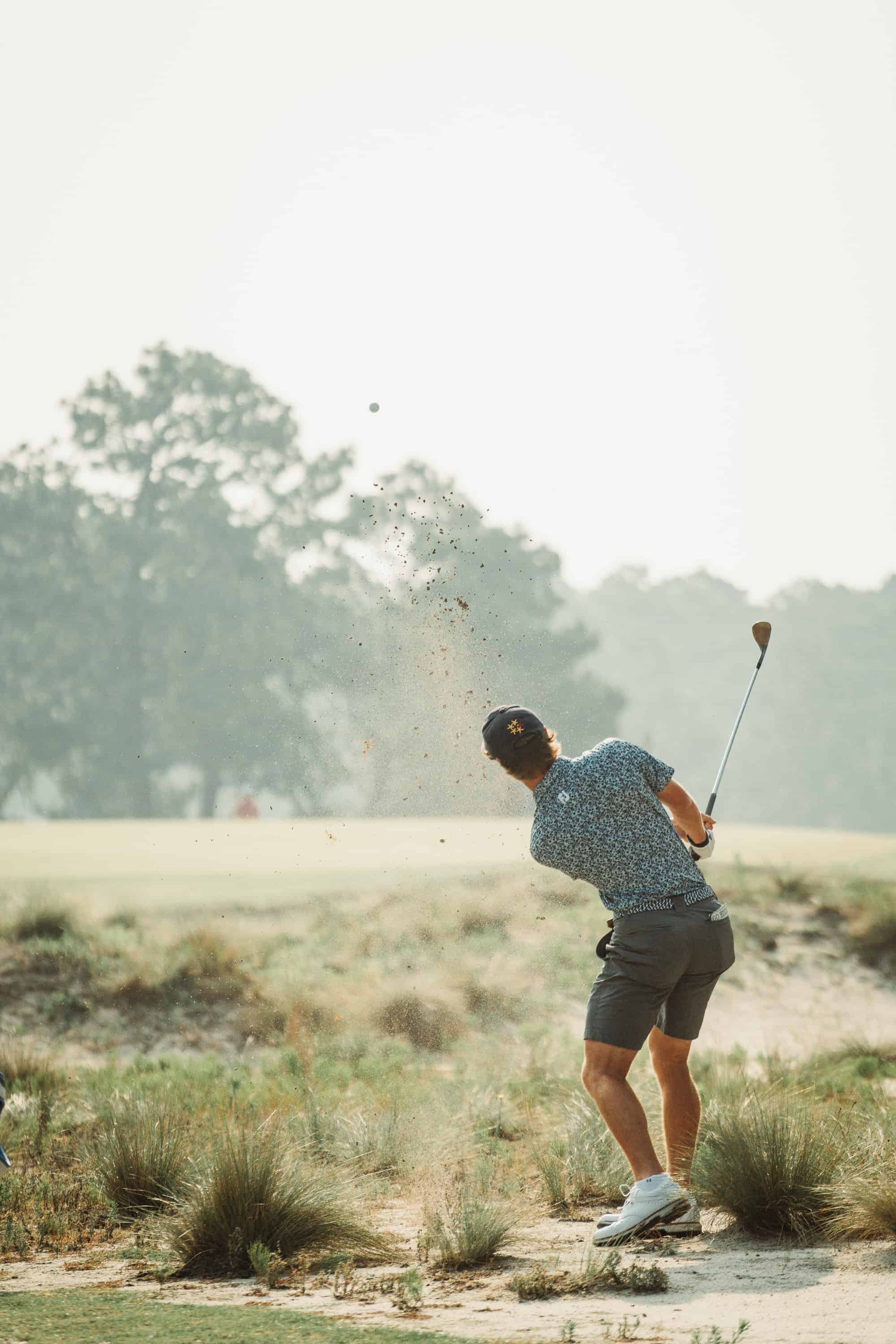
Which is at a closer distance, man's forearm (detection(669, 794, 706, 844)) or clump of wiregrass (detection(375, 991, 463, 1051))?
man's forearm (detection(669, 794, 706, 844))

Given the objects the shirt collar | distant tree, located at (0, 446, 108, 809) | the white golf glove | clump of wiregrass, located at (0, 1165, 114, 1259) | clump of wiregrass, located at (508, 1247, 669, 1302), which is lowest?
clump of wiregrass, located at (0, 1165, 114, 1259)

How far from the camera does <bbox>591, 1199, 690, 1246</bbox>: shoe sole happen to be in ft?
13.7

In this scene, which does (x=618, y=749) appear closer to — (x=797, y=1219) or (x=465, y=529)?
(x=797, y=1219)

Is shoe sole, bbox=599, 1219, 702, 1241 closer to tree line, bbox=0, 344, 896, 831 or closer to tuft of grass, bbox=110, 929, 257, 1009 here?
tuft of grass, bbox=110, 929, 257, 1009

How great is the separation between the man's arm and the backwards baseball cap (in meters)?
0.44

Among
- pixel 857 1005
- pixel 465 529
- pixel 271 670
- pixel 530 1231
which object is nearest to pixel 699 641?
pixel 465 529

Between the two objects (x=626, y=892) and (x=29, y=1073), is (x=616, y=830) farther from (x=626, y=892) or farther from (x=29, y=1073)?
(x=29, y=1073)

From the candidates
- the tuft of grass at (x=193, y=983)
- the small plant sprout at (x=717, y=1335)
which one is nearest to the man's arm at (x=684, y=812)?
the small plant sprout at (x=717, y=1335)

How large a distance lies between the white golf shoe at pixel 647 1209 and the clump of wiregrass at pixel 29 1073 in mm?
4184

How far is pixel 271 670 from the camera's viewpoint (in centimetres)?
3603

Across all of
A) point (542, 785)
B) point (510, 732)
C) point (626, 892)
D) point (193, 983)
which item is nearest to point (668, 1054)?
point (626, 892)

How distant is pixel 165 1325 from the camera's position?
11.7 ft

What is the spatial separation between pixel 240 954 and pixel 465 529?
28.0 meters

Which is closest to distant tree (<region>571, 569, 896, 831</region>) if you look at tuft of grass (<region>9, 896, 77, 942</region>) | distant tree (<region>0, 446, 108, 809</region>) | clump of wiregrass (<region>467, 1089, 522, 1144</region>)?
distant tree (<region>0, 446, 108, 809</region>)
